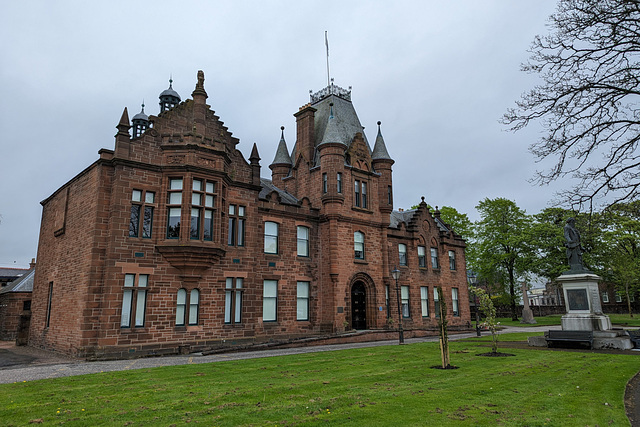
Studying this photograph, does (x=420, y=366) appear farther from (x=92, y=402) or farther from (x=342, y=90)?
(x=342, y=90)

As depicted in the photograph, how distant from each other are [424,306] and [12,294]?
114ft

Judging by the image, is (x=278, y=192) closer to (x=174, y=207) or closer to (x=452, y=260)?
(x=174, y=207)

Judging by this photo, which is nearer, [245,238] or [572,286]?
[572,286]

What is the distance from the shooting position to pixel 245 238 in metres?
24.1

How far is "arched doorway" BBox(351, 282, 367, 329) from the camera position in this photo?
97.3ft

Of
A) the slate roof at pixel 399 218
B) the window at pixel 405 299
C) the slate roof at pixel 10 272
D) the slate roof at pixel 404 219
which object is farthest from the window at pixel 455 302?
the slate roof at pixel 10 272

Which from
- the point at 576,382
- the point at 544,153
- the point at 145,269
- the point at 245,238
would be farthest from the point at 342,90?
the point at 576,382

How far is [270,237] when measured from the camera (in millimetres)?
26328

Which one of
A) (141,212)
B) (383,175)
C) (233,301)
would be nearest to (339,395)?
(233,301)

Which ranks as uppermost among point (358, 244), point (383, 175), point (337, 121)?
point (337, 121)

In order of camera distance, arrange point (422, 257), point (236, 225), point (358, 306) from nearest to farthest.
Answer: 1. point (236, 225)
2. point (358, 306)
3. point (422, 257)

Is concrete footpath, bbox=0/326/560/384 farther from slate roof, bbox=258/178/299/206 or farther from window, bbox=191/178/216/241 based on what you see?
slate roof, bbox=258/178/299/206

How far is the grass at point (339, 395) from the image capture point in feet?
24.7

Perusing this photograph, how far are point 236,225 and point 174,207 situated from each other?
3.96m
